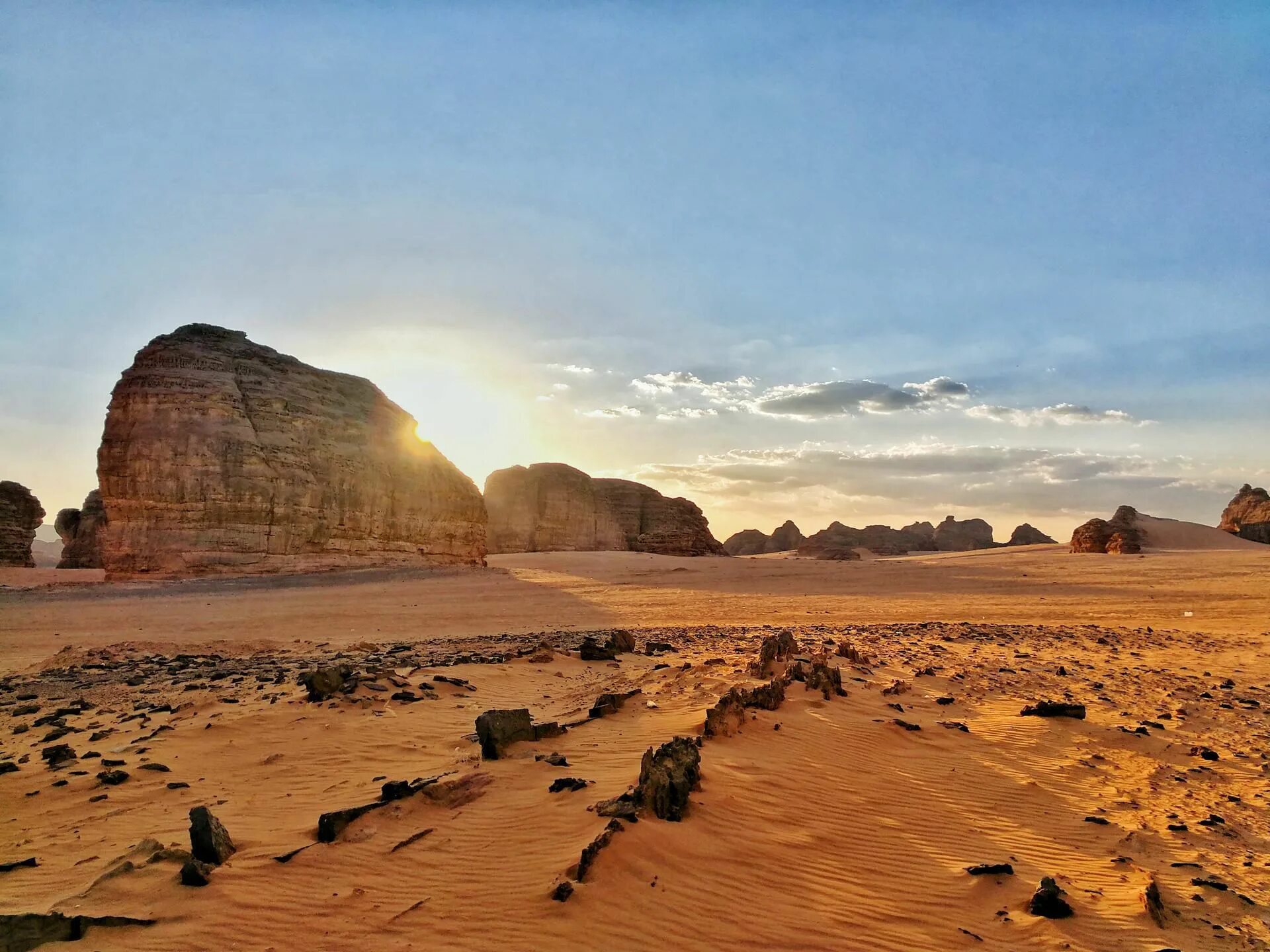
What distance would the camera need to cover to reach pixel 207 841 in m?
4.41

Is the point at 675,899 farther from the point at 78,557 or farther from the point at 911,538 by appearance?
the point at 911,538

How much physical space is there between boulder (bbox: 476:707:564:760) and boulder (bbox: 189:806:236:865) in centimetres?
220

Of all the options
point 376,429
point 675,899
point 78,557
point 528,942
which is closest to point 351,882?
point 528,942

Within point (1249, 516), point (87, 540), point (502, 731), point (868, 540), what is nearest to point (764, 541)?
point (868, 540)

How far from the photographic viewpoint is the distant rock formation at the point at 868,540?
3344 inches

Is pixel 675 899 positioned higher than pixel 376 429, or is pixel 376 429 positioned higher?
pixel 376 429

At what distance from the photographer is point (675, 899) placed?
3967 millimetres

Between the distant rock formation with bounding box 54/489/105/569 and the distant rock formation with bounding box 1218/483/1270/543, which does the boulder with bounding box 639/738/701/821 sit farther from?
the distant rock formation with bounding box 1218/483/1270/543

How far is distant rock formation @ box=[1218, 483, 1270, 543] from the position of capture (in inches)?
2317

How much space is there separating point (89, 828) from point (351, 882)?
2.61m

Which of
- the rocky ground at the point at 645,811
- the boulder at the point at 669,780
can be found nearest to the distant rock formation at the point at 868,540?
the rocky ground at the point at 645,811

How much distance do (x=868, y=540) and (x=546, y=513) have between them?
136 feet

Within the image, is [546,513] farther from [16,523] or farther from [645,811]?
[645,811]

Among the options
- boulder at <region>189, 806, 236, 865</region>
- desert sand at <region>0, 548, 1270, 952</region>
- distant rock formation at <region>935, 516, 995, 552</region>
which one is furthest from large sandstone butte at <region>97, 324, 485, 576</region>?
distant rock formation at <region>935, 516, 995, 552</region>
